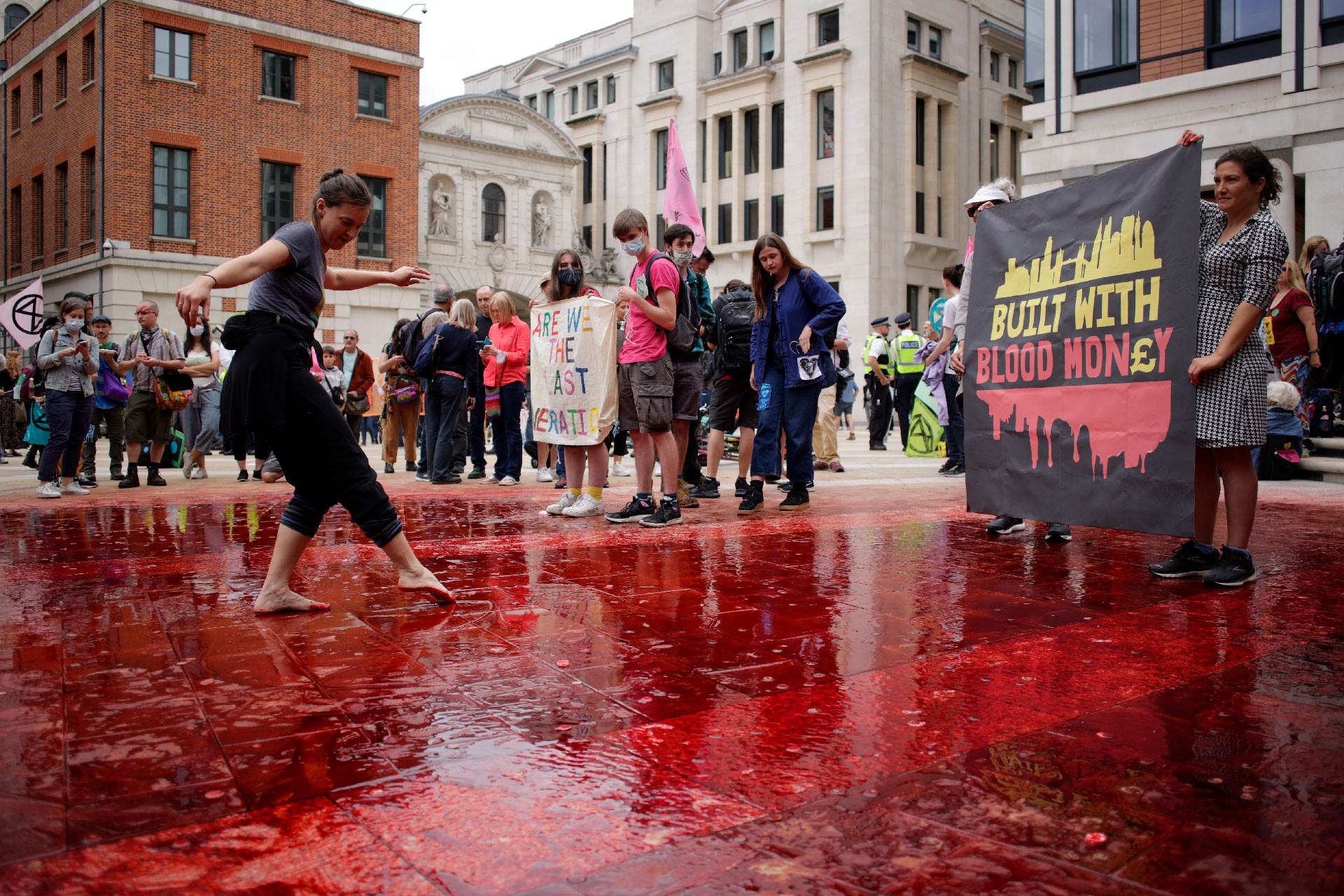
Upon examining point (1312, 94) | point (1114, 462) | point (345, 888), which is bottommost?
point (345, 888)

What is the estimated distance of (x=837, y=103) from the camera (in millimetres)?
39375

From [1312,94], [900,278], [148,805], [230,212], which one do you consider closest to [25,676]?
[148,805]

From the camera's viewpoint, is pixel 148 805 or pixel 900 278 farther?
pixel 900 278

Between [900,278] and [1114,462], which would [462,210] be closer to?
[900,278]

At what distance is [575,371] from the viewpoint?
7.23 m

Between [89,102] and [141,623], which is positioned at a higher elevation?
[89,102]

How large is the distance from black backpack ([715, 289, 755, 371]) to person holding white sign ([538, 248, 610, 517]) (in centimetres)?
129

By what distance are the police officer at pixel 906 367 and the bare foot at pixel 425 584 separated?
11704mm

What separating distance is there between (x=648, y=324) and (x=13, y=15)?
5112 centimetres

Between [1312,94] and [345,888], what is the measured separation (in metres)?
20.8

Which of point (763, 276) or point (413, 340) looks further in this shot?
point (413, 340)

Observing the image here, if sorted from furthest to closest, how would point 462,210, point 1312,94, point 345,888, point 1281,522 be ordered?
point 462,210 < point 1312,94 < point 1281,522 < point 345,888

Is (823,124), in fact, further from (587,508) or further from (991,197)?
(587,508)

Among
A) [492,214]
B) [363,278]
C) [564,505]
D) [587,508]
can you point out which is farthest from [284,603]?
[492,214]
